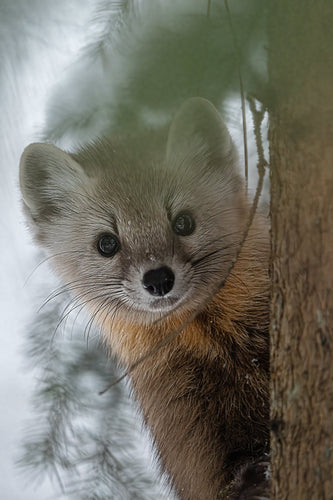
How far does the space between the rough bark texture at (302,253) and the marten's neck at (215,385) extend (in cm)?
94

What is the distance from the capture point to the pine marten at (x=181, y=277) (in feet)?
7.23

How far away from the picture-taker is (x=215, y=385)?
235cm

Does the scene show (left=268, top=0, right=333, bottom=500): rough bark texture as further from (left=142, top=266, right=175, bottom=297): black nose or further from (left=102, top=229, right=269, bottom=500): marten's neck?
(left=102, top=229, right=269, bottom=500): marten's neck

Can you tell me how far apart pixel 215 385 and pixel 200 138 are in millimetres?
945

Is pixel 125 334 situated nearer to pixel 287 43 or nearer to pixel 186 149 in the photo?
pixel 186 149

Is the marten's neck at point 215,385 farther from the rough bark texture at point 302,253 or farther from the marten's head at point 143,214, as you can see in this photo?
the rough bark texture at point 302,253

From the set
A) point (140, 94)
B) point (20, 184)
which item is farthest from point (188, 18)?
point (20, 184)

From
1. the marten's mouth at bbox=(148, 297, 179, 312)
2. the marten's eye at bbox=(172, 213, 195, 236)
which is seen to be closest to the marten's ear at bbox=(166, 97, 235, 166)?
the marten's eye at bbox=(172, 213, 195, 236)

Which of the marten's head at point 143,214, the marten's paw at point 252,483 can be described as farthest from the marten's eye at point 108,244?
the marten's paw at point 252,483

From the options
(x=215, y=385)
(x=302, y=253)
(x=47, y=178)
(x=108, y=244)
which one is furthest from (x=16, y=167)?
(x=302, y=253)

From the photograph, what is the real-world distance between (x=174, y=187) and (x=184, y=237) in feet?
0.73

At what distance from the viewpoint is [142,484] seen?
9.56ft

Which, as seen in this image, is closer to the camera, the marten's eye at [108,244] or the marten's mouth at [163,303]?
the marten's mouth at [163,303]

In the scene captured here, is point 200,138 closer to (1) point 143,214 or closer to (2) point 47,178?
(1) point 143,214
